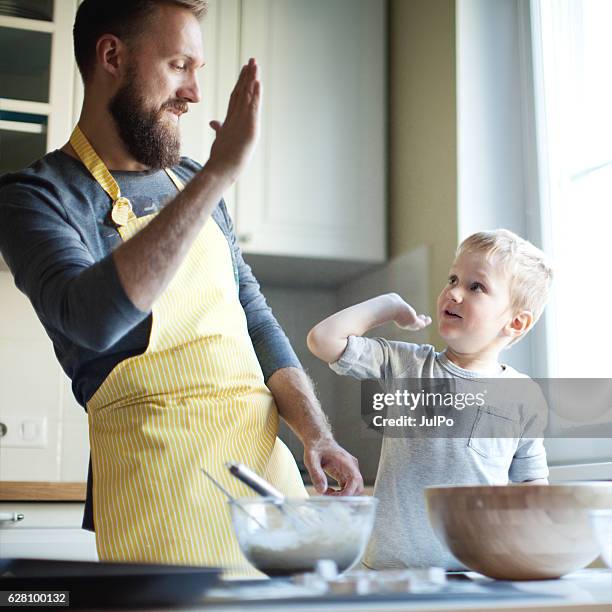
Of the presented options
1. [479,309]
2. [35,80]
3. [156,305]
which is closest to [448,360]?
[479,309]

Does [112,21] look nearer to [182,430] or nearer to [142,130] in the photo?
[142,130]

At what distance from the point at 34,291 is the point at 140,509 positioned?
18 cm

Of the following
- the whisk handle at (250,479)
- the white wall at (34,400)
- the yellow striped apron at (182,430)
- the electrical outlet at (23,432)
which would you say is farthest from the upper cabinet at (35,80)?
the whisk handle at (250,479)

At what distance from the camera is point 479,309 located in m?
0.91

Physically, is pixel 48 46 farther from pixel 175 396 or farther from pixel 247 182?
pixel 175 396

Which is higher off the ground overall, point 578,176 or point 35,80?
point 35,80

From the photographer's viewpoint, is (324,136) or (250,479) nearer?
(250,479)

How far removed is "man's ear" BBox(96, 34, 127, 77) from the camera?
0.85 m

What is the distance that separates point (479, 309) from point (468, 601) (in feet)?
1.94

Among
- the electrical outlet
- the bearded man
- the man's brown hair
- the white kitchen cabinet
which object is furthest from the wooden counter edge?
the man's brown hair

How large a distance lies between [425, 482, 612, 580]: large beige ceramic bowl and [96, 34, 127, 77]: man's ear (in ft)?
1.92

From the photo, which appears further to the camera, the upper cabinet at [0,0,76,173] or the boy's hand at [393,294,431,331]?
the upper cabinet at [0,0,76,173]

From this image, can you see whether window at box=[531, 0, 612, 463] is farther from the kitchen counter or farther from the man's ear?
the kitchen counter

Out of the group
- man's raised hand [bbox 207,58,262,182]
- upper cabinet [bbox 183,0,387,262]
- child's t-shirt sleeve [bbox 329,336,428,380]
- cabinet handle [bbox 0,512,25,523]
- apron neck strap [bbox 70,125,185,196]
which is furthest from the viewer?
upper cabinet [bbox 183,0,387,262]
